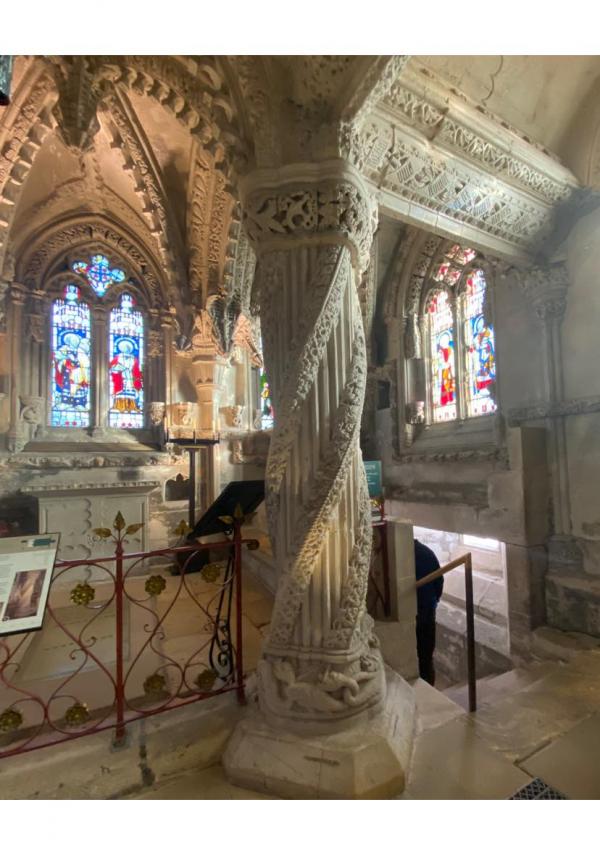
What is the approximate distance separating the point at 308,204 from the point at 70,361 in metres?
6.08

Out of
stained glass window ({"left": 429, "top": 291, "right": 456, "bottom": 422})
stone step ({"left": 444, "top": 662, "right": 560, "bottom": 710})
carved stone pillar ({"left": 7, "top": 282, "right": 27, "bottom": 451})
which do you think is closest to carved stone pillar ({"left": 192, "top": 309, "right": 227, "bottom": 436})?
carved stone pillar ({"left": 7, "top": 282, "right": 27, "bottom": 451})

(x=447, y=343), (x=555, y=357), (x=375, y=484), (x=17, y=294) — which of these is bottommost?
(x=375, y=484)

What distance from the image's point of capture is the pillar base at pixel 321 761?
4.57 ft

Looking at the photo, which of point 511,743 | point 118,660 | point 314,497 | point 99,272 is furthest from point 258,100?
point 99,272

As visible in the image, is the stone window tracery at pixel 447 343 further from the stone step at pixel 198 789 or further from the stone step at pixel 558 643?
the stone step at pixel 198 789

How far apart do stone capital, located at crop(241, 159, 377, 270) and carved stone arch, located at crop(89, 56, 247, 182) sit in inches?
12.3

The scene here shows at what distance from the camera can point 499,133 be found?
2.74 meters

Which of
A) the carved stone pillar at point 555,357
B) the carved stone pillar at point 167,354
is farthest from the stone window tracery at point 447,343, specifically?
the carved stone pillar at point 167,354

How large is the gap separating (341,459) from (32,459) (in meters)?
5.66

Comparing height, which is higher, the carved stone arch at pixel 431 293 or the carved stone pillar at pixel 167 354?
the carved stone arch at pixel 431 293

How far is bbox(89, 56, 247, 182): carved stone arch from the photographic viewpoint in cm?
198

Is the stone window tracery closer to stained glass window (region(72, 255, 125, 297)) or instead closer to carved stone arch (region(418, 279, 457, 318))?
carved stone arch (region(418, 279, 457, 318))

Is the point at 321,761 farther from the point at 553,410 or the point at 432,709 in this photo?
the point at 553,410

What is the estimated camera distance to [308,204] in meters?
1.82
